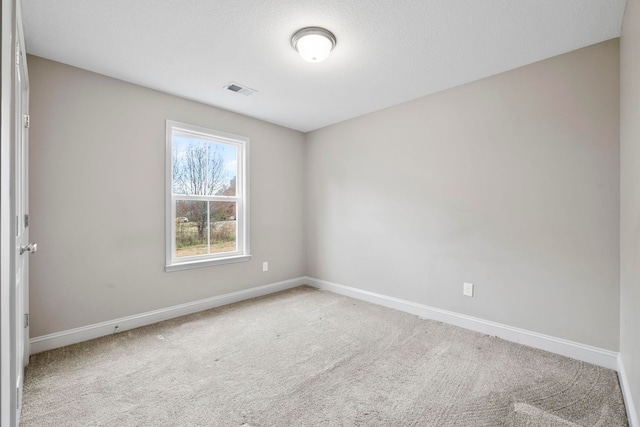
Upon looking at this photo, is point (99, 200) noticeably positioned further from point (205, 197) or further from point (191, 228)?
point (205, 197)

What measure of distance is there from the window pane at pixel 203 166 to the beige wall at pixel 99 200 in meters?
0.22

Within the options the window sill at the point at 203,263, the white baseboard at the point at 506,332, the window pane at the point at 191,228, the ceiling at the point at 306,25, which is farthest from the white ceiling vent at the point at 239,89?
the white baseboard at the point at 506,332

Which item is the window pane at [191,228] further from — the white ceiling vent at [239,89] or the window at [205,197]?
the white ceiling vent at [239,89]

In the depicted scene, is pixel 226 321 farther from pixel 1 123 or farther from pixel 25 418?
pixel 1 123

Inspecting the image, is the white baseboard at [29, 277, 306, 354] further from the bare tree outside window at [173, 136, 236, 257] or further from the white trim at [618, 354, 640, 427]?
the white trim at [618, 354, 640, 427]

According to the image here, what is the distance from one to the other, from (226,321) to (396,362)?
1736mm

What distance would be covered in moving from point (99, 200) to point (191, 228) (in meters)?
0.93

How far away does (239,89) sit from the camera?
301 cm

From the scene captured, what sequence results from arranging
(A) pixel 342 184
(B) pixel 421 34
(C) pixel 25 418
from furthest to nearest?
(A) pixel 342 184 < (B) pixel 421 34 < (C) pixel 25 418

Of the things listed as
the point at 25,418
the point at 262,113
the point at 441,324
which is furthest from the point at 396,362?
the point at 262,113

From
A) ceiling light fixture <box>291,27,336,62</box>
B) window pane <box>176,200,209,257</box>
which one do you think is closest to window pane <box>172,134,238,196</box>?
window pane <box>176,200,209,257</box>

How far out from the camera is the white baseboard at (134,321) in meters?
2.39

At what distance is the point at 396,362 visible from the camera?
2225 mm

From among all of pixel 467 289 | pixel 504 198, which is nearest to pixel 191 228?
pixel 467 289
